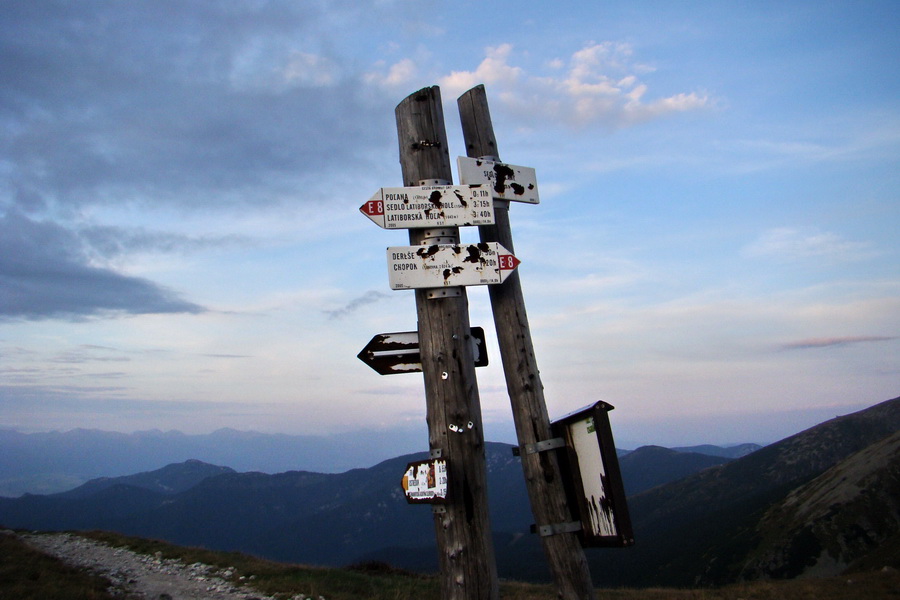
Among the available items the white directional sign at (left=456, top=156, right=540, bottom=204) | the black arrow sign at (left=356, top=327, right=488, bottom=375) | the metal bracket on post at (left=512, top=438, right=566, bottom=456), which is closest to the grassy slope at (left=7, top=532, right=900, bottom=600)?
the black arrow sign at (left=356, top=327, right=488, bottom=375)

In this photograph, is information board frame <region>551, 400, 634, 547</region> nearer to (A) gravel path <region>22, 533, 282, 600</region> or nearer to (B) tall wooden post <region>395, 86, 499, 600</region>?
(B) tall wooden post <region>395, 86, 499, 600</region>

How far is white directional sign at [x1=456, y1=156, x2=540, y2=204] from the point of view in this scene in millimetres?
6176

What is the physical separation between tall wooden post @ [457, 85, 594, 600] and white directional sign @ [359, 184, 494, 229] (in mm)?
999

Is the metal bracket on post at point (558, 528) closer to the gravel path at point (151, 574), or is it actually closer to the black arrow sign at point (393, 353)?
the black arrow sign at point (393, 353)

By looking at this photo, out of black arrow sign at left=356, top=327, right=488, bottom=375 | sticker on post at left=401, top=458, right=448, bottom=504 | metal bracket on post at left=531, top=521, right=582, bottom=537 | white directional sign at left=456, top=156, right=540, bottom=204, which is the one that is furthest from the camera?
white directional sign at left=456, top=156, right=540, bottom=204

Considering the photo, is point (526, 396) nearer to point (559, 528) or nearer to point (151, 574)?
point (559, 528)

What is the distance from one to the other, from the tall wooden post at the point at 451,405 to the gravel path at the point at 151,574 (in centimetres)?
1338

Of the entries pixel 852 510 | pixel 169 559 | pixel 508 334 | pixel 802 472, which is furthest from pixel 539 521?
pixel 802 472

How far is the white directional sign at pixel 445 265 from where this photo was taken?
5219 millimetres

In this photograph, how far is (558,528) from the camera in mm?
5707

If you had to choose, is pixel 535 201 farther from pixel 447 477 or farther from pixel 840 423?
pixel 840 423

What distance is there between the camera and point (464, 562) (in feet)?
16.0

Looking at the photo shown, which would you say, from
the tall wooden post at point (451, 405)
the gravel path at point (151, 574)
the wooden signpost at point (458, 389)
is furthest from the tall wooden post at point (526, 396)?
the gravel path at point (151, 574)

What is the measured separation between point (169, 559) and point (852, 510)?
10060cm
